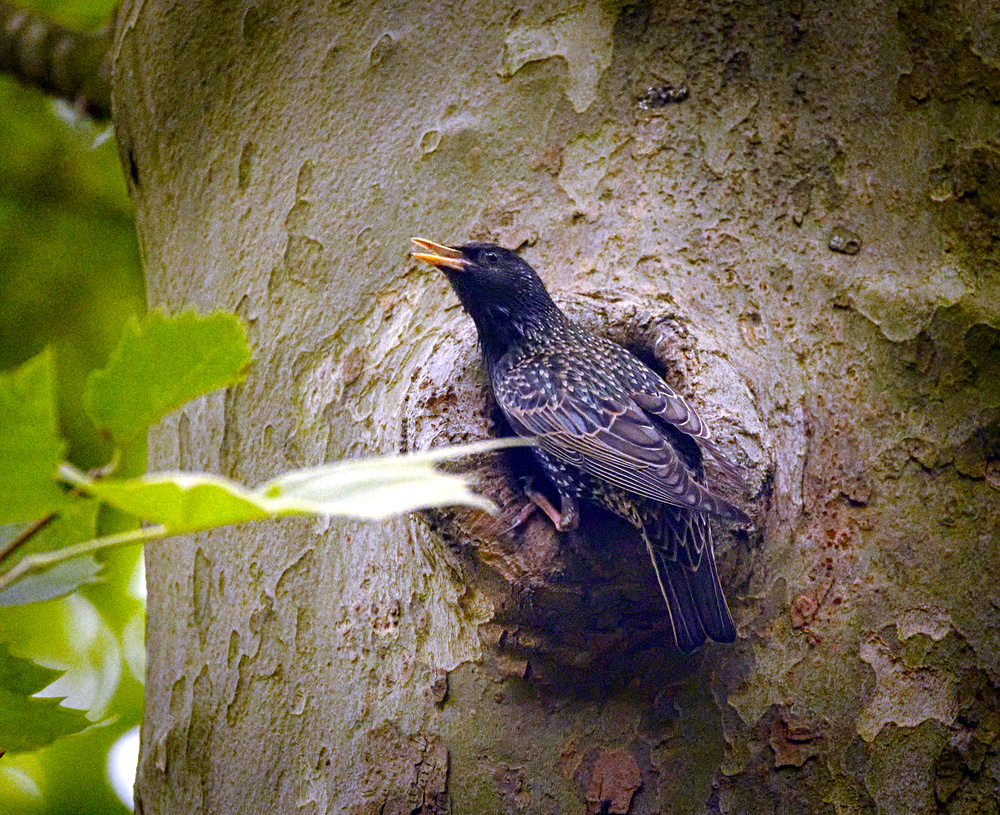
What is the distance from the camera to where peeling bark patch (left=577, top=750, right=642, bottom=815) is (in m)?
1.79

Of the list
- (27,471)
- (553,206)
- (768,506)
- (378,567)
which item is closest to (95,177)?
(553,206)

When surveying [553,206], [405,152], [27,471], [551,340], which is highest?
[27,471]

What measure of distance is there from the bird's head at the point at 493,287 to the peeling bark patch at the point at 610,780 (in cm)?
112

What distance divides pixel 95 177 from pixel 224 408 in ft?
7.18

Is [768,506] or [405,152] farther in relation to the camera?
[405,152]

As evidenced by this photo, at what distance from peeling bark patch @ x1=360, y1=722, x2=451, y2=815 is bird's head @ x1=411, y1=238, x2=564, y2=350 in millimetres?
1100

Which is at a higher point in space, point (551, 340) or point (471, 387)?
point (471, 387)

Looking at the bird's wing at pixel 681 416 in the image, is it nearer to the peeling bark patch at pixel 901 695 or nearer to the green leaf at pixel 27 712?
the peeling bark patch at pixel 901 695

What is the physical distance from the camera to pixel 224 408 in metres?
2.31

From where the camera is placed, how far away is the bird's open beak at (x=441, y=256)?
2299 millimetres

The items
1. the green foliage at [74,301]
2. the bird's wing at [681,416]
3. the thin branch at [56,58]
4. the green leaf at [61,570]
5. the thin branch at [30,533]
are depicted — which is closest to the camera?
the thin branch at [30,533]

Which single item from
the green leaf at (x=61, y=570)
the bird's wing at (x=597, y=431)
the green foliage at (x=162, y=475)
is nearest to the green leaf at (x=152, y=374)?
the green foliage at (x=162, y=475)

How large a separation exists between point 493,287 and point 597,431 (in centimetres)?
51

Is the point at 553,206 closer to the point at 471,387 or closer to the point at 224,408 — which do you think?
the point at 471,387
